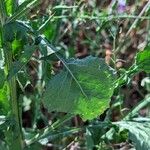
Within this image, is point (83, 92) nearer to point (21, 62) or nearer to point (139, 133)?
point (21, 62)

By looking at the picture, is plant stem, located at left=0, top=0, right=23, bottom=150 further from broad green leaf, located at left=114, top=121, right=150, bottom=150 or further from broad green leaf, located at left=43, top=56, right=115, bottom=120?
broad green leaf, located at left=114, top=121, right=150, bottom=150

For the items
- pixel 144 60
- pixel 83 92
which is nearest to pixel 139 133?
pixel 144 60

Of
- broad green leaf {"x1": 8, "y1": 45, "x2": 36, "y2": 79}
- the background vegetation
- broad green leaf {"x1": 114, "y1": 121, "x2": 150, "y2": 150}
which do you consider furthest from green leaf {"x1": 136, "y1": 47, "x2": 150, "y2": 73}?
broad green leaf {"x1": 8, "y1": 45, "x2": 36, "y2": 79}

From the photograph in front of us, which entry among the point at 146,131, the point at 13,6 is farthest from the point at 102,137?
the point at 13,6

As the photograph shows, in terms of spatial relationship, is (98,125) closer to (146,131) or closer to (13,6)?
(146,131)

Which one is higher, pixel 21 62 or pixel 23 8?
pixel 23 8
